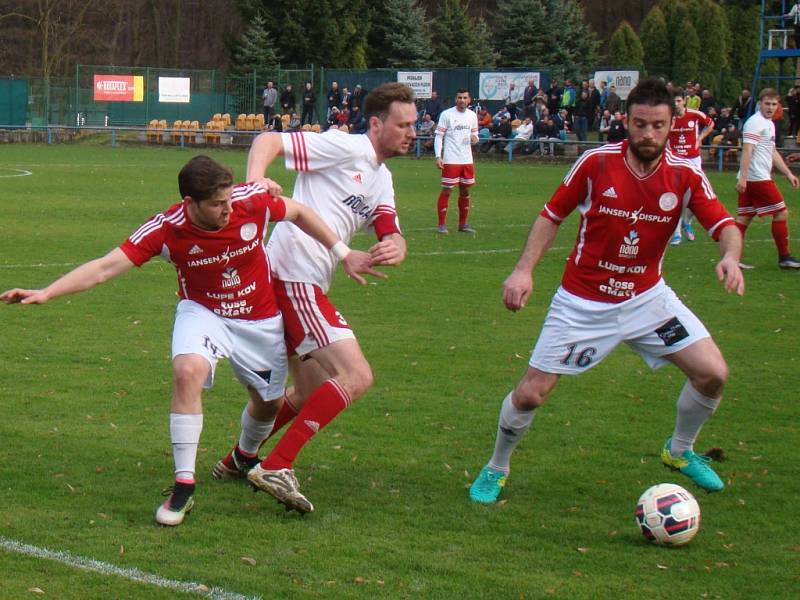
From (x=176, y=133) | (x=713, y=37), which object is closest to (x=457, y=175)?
(x=176, y=133)

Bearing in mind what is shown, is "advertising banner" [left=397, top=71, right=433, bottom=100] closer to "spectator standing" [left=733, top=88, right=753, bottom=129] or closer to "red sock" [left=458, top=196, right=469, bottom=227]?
"spectator standing" [left=733, top=88, right=753, bottom=129]

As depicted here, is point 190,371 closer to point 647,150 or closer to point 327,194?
point 327,194

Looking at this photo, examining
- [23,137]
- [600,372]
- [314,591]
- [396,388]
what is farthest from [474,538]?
[23,137]

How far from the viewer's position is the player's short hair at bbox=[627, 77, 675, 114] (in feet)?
18.2

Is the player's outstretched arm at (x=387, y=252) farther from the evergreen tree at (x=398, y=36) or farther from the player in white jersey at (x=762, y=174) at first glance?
the evergreen tree at (x=398, y=36)

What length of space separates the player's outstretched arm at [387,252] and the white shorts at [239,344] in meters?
0.57

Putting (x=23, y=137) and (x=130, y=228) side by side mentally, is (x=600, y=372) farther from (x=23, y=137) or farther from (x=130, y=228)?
(x=23, y=137)

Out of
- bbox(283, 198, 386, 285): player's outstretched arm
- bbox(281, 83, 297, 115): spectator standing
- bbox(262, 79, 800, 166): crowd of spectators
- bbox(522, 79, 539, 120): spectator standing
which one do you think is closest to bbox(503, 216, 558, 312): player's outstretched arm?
bbox(283, 198, 386, 285): player's outstretched arm

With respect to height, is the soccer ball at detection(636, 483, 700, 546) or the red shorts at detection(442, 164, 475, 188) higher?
the red shorts at detection(442, 164, 475, 188)

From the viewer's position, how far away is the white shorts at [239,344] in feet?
17.8

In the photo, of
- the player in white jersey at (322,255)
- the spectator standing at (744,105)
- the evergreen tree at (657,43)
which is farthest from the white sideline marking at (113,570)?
the evergreen tree at (657,43)

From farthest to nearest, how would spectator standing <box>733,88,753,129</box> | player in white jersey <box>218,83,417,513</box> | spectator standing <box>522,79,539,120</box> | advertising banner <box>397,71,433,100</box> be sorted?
advertising banner <box>397,71,433,100</box> < spectator standing <box>522,79,539,120</box> < spectator standing <box>733,88,753,129</box> < player in white jersey <box>218,83,417,513</box>

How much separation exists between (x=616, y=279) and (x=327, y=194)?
152cm

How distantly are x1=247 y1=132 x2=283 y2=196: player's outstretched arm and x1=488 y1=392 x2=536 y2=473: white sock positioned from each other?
155cm
